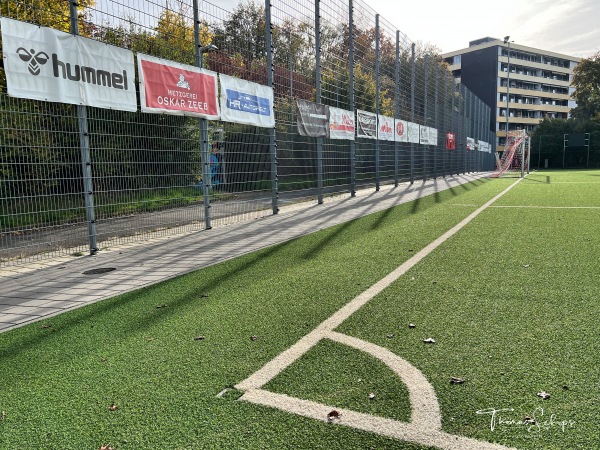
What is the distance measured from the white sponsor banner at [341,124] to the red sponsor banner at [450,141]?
1552 cm

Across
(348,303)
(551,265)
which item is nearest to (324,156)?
(551,265)

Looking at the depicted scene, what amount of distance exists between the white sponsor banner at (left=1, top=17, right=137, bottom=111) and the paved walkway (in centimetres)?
222

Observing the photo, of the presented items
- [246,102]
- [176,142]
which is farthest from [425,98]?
[176,142]

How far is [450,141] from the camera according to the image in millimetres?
29469

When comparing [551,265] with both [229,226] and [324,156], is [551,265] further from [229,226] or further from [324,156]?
[324,156]

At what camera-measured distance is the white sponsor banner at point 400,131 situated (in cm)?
1928

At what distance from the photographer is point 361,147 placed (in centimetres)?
1731

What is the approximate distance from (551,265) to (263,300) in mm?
3305

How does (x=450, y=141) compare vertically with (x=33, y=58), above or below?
above

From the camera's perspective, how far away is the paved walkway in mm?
4392

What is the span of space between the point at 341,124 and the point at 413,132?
817cm

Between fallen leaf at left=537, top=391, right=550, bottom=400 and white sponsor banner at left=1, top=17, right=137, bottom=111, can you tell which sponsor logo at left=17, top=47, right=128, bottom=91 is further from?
fallen leaf at left=537, top=391, right=550, bottom=400

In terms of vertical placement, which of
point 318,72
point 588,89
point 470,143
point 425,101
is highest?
point 588,89

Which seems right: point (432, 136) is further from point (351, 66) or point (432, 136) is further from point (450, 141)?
point (351, 66)
